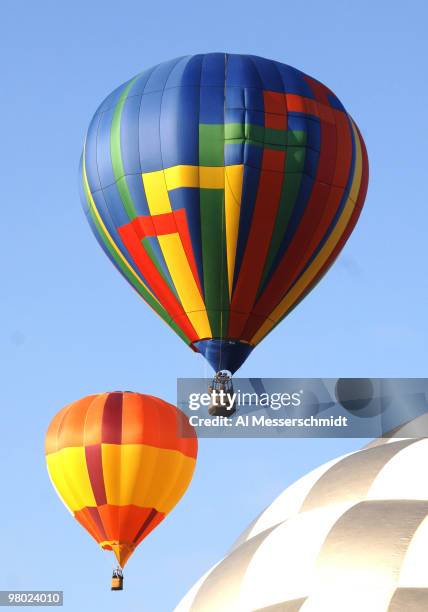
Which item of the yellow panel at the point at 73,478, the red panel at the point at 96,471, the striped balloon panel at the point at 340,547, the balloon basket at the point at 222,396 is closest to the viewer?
the striped balloon panel at the point at 340,547

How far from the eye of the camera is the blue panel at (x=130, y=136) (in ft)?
80.2

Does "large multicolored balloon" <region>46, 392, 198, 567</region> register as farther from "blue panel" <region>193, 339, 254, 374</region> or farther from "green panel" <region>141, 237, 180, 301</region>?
"green panel" <region>141, 237, 180, 301</region>

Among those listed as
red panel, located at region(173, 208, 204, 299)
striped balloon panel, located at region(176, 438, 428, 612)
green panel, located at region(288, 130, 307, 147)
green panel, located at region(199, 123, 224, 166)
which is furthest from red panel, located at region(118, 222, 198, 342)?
striped balloon panel, located at region(176, 438, 428, 612)

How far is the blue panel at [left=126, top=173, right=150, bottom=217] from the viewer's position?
2438cm

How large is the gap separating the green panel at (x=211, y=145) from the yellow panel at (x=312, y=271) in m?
1.84

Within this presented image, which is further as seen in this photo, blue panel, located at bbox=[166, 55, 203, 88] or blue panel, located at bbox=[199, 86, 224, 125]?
blue panel, located at bbox=[166, 55, 203, 88]

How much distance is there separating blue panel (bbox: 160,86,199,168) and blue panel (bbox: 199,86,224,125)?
79 millimetres

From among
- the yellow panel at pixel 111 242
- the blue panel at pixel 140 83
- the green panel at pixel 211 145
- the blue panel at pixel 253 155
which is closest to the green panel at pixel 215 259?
the green panel at pixel 211 145

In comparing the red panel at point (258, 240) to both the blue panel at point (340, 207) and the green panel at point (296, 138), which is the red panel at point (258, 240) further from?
the blue panel at point (340, 207)

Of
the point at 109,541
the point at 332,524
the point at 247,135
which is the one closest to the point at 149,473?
the point at 109,541

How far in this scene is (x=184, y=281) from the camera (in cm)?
2434

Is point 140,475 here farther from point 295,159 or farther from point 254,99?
point 254,99

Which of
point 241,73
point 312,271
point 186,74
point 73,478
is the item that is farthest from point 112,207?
point 73,478

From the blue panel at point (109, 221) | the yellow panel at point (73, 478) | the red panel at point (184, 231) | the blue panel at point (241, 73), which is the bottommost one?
the yellow panel at point (73, 478)
